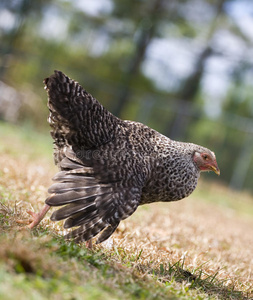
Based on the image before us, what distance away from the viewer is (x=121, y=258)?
11.0 ft

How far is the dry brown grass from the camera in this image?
131 inches

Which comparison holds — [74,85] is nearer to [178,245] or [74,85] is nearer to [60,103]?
[60,103]

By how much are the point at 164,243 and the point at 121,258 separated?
1.20m

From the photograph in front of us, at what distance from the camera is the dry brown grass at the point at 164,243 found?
334 centimetres

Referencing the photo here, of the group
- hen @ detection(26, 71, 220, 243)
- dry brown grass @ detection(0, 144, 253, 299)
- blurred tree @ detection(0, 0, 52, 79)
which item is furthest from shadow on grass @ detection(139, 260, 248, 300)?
blurred tree @ detection(0, 0, 52, 79)

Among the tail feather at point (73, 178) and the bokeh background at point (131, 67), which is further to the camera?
the bokeh background at point (131, 67)

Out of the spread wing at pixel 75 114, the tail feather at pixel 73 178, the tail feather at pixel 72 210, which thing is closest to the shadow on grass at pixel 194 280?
the tail feather at pixel 72 210

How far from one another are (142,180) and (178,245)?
4.67 ft

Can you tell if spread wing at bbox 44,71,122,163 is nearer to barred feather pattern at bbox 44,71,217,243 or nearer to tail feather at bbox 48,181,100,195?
barred feather pattern at bbox 44,71,217,243

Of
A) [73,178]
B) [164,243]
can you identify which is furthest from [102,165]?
[164,243]

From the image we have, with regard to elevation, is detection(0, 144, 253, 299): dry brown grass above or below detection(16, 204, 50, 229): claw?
below

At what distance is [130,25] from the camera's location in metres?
18.8

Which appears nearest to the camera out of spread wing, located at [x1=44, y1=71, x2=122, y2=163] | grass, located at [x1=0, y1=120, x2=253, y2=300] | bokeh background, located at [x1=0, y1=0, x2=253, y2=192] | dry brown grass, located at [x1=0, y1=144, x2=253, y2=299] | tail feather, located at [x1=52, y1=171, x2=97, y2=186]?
grass, located at [x1=0, y1=120, x2=253, y2=300]

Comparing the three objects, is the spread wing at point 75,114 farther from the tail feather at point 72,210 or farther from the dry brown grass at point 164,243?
the dry brown grass at point 164,243
